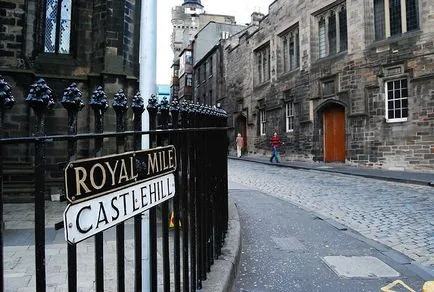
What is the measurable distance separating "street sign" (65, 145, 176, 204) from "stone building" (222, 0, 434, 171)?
14.9m

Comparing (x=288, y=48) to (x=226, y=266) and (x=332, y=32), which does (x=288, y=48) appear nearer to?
(x=332, y=32)

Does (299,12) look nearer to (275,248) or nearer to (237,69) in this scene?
(237,69)

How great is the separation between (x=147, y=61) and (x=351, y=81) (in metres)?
16.7

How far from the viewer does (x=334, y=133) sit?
19.3m

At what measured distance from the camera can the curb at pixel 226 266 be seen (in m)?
3.44

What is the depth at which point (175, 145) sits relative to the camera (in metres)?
2.84

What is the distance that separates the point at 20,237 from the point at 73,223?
4097 millimetres

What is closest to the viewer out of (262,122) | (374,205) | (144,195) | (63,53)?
(144,195)

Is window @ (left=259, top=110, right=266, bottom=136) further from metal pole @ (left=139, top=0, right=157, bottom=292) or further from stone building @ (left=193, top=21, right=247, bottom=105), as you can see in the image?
metal pole @ (left=139, top=0, right=157, bottom=292)

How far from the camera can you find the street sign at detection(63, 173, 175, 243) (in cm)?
159

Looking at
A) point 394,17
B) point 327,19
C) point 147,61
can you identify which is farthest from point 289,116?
point 147,61

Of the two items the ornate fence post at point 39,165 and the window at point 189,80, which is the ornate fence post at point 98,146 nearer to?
the ornate fence post at point 39,165

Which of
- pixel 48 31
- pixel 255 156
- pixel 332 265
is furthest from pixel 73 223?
pixel 255 156

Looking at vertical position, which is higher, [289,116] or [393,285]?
[289,116]
